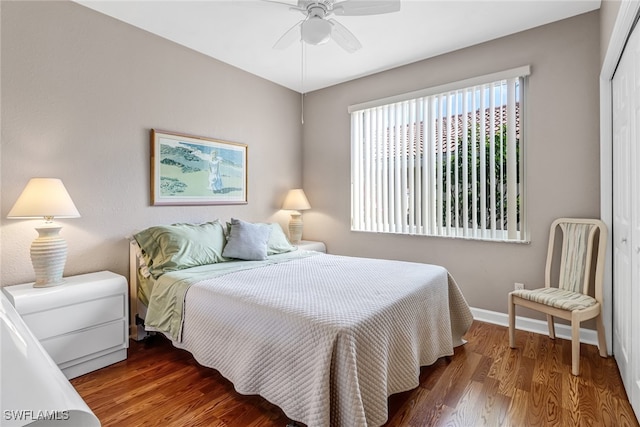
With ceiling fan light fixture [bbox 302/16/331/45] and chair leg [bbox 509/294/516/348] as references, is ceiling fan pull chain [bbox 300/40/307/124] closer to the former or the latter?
ceiling fan light fixture [bbox 302/16/331/45]

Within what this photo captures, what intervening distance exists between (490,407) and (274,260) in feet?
6.21

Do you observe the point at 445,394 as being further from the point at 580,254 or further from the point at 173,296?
the point at 173,296

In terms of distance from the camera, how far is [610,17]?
1990 millimetres

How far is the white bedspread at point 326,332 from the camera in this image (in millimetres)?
1384

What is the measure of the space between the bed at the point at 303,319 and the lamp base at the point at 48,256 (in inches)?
21.5

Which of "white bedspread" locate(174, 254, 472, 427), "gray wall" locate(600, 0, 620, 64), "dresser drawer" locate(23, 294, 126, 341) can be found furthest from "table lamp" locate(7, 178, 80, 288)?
"gray wall" locate(600, 0, 620, 64)

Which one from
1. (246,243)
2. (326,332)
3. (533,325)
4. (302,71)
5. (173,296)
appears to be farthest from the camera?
(302,71)

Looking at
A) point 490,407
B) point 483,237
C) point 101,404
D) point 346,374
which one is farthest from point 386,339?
point 483,237

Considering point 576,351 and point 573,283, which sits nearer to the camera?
point 576,351

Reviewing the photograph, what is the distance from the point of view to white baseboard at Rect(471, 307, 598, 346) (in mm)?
2528

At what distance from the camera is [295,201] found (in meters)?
4.04

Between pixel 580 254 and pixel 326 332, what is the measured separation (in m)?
2.26

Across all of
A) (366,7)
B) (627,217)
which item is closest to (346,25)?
(366,7)

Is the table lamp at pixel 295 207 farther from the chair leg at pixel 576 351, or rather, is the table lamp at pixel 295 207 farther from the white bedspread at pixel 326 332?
the chair leg at pixel 576 351
